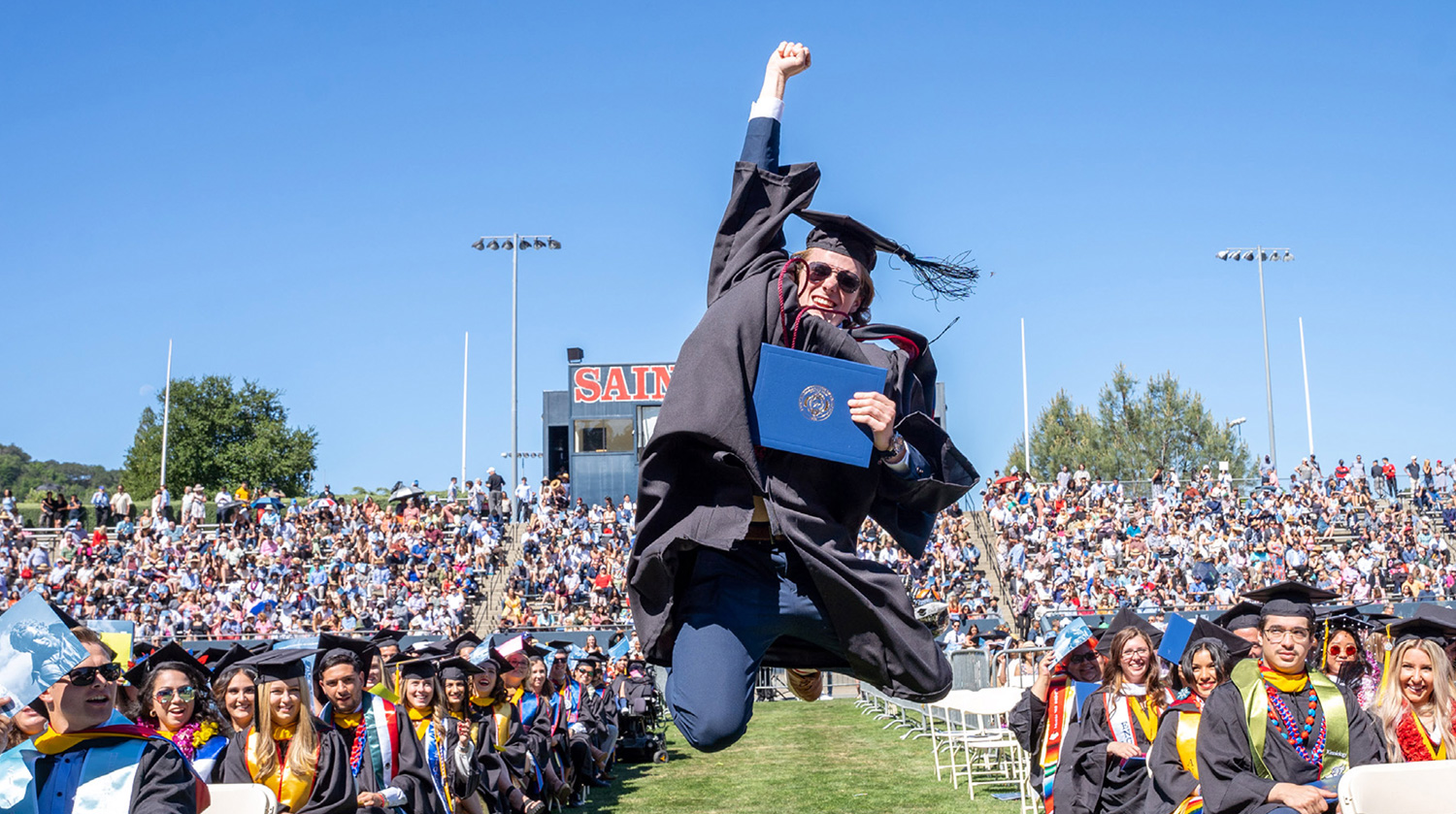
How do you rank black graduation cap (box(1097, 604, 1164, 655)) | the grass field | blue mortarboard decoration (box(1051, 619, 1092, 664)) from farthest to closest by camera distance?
the grass field
blue mortarboard decoration (box(1051, 619, 1092, 664))
black graduation cap (box(1097, 604, 1164, 655))

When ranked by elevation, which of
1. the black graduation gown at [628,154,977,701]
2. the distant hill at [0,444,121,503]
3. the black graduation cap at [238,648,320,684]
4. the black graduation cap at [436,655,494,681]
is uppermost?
the distant hill at [0,444,121,503]

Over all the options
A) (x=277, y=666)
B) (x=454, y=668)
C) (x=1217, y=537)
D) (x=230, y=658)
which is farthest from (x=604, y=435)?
(x=277, y=666)

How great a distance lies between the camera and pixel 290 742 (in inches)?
275

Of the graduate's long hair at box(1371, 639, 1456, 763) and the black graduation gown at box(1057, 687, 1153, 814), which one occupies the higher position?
the graduate's long hair at box(1371, 639, 1456, 763)

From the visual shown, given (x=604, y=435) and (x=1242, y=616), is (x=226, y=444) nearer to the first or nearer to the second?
(x=604, y=435)

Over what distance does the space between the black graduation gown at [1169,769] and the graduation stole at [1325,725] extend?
0.90 m

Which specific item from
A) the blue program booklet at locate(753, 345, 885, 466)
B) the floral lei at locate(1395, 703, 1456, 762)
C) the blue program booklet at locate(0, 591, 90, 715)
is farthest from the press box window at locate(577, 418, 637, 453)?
the blue program booklet at locate(753, 345, 885, 466)

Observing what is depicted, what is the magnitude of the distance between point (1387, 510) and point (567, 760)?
2396cm

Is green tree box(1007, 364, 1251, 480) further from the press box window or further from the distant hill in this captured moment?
the distant hill

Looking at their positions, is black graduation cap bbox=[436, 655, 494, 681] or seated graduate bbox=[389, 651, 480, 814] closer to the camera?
seated graduate bbox=[389, 651, 480, 814]

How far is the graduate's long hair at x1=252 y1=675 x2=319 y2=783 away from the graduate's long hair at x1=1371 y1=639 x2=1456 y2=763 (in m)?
4.98

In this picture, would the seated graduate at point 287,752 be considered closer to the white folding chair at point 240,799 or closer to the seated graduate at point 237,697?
the seated graduate at point 237,697

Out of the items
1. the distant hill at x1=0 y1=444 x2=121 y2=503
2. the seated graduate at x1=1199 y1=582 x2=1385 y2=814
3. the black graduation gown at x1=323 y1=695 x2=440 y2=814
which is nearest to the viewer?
the seated graduate at x1=1199 y1=582 x2=1385 y2=814

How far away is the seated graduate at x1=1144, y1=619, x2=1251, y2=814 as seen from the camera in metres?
6.75
